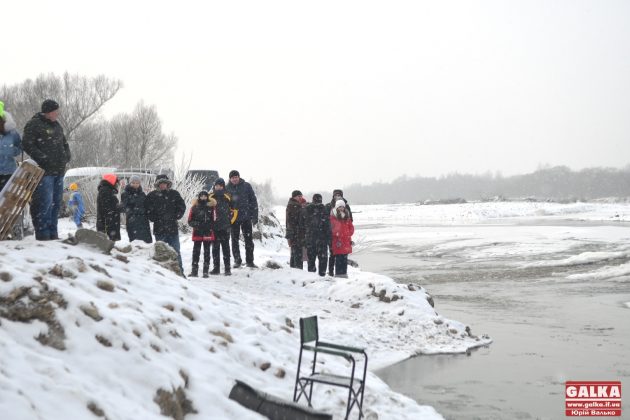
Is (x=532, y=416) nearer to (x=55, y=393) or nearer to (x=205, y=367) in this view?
(x=205, y=367)

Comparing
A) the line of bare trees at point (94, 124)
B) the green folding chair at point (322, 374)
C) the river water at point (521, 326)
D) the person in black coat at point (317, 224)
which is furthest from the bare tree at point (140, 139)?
the green folding chair at point (322, 374)

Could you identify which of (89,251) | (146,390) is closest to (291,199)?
(89,251)

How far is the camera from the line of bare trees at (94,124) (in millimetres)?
43656

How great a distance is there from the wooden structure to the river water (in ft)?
15.8

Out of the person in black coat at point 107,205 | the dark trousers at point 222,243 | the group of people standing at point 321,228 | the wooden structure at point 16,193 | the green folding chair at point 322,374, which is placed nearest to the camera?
the green folding chair at point 322,374

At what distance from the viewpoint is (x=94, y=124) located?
2007 inches

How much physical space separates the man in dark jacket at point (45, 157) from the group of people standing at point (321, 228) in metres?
6.45

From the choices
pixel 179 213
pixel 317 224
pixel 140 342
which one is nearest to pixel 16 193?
pixel 140 342

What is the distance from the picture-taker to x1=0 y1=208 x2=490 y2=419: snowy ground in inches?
170

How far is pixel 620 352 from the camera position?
340 inches

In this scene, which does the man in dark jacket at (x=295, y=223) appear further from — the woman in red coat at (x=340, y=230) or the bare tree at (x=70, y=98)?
the bare tree at (x=70, y=98)

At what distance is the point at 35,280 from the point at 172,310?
1.68 meters

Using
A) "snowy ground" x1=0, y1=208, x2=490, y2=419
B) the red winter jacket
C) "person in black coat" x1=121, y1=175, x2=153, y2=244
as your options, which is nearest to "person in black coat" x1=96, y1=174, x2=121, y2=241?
"person in black coat" x1=121, y1=175, x2=153, y2=244

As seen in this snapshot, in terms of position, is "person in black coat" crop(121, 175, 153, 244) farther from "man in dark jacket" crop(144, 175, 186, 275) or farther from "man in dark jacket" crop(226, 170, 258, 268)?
"man in dark jacket" crop(226, 170, 258, 268)
